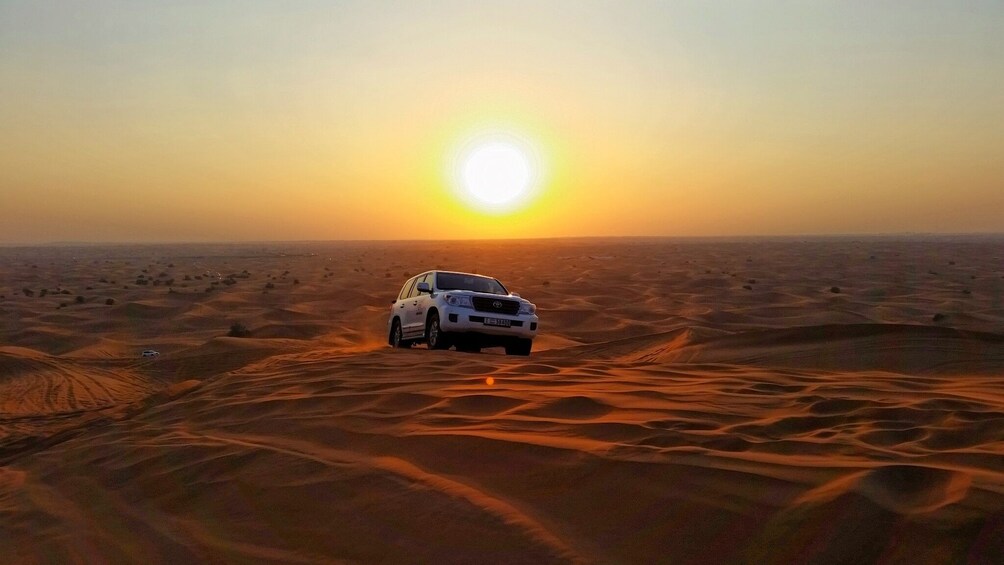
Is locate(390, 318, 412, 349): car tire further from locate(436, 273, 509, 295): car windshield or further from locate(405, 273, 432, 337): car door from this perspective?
locate(436, 273, 509, 295): car windshield

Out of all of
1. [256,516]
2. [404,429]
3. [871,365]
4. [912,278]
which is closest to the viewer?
[256,516]

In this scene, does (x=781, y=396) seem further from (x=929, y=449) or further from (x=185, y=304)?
(x=185, y=304)

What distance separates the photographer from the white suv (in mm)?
13672

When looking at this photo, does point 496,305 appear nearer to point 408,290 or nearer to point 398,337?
point 408,290

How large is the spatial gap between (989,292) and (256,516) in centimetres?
3089

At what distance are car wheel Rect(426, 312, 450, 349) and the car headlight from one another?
1.34ft

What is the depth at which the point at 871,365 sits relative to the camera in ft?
34.9

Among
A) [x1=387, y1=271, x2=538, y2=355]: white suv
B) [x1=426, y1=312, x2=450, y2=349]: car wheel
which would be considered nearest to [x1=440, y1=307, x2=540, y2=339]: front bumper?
[x1=387, y1=271, x2=538, y2=355]: white suv

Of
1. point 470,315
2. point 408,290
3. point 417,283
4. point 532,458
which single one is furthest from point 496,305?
point 532,458

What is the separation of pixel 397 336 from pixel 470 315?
3285 mm

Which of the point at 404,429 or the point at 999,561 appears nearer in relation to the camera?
the point at 999,561

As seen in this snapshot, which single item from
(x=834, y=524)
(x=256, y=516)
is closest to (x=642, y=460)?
(x=834, y=524)

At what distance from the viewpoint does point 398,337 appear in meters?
16.3

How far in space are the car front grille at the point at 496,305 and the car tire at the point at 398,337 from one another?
2.67 m
